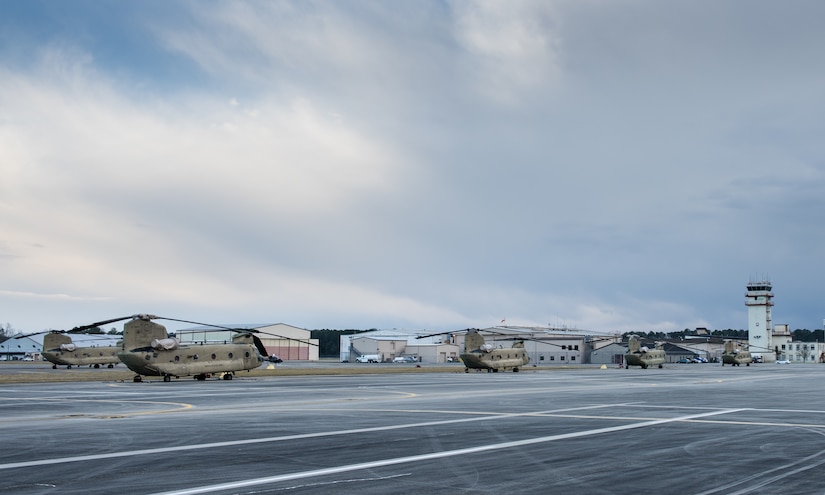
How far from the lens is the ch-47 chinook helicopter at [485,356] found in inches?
3076

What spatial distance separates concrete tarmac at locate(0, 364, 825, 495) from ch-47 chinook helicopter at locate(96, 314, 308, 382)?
20.2m

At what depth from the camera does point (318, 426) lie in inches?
858

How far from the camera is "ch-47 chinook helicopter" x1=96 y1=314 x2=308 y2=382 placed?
→ 169 ft

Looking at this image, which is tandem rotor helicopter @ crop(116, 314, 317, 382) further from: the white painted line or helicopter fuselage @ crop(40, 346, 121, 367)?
helicopter fuselage @ crop(40, 346, 121, 367)

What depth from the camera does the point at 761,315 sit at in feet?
624

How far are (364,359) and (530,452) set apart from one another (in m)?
148

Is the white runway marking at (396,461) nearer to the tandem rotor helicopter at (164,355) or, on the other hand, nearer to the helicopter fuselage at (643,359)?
the tandem rotor helicopter at (164,355)

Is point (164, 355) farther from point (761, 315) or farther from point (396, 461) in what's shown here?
point (761, 315)

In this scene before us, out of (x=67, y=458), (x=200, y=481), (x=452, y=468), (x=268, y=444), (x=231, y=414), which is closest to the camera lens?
(x=200, y=481)

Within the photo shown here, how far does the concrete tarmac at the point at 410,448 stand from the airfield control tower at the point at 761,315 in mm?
173421

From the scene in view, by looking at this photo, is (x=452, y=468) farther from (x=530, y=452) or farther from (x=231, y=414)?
(x=231, y=414)

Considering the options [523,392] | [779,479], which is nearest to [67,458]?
[779,479]

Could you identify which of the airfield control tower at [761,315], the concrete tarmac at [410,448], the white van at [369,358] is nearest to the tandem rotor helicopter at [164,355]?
the concrete tarmac at [410,448]

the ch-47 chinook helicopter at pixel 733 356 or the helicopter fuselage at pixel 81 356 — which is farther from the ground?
the ch-47 chinook helicopter at pixel 733 356
